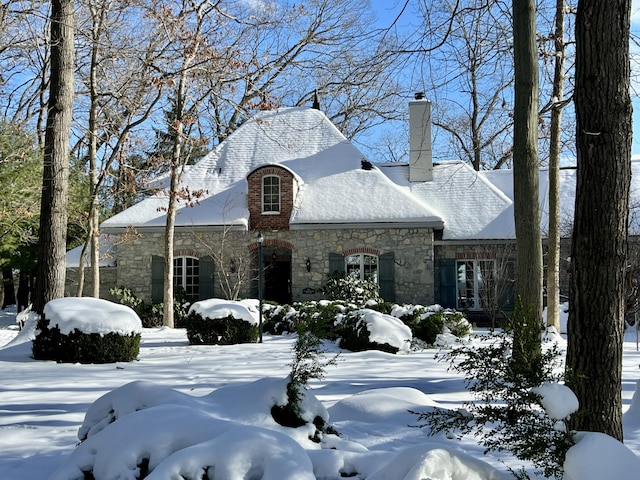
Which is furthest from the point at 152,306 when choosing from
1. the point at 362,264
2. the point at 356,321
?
the point at 356,321

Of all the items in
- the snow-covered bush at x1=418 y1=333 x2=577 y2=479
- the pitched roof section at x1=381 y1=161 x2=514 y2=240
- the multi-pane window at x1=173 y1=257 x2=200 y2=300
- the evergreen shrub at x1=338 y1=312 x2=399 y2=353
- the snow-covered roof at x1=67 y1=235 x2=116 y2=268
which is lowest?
the evergreen shrub at x1=338 y1=312 x2=399 y2=353

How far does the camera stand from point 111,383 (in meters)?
7.11

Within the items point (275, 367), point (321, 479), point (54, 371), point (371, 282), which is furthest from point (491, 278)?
point (321, 479)

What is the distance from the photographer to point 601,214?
3744 mm

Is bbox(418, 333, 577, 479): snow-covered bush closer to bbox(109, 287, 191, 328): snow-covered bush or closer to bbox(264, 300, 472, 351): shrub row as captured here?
bbox(264, 300, 472, 351): shrub row

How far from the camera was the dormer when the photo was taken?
17.7 m

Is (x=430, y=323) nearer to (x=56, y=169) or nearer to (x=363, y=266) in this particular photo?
(x=363, y=266)

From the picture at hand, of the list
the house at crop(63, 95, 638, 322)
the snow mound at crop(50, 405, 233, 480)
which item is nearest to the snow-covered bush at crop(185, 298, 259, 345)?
the house at crop(63, 95, 638, 322)

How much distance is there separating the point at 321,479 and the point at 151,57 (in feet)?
48.2

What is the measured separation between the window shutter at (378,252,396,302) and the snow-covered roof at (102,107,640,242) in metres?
1.15

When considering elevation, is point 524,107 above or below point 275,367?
above

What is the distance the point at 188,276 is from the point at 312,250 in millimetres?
3791

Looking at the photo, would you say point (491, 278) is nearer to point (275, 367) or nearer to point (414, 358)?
point (414, 358)

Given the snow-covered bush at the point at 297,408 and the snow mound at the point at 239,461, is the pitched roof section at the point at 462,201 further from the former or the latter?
the snow mound at the point at 239,461
